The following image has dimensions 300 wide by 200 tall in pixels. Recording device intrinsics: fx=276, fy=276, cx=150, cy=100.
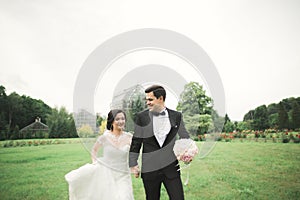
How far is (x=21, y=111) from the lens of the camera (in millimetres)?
14719

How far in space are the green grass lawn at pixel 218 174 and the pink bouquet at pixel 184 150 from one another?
3.04 meters

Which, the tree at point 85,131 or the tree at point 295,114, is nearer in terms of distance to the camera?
the tree at point 85,131

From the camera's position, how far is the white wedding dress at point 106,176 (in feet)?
12.2

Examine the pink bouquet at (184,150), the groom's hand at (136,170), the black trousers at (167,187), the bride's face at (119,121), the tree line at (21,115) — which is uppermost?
the tree line at (21,115)

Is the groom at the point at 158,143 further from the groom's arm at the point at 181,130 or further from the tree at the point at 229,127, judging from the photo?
the tree at the point at 229,127

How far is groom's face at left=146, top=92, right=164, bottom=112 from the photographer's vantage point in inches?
122

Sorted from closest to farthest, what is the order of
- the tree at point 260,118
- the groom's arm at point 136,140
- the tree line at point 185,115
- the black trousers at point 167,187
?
the black trousers at point 167,187 < the groom's arm at point 136,140 < the tree line at point 185,115 < the tree at point 260,118

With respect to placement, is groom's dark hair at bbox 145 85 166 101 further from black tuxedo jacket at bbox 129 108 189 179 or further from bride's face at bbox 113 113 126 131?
bride's face at bbox 113 113 126 131

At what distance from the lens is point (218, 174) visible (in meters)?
7.54

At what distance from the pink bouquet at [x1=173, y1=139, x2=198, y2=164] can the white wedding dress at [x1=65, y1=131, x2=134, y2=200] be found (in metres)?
0.90

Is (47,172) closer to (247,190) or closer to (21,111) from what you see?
(247,190)

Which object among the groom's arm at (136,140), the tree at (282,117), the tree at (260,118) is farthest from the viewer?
the tree at (260,118)

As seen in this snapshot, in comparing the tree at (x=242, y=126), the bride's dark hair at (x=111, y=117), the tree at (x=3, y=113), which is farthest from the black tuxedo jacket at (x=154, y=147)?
the tree at (x=3, y=113)

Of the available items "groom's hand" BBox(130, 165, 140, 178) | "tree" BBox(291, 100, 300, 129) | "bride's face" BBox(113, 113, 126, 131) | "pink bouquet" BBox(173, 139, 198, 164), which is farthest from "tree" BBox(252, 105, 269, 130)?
"groom's hand" BBox(130, 165, 140, 178)
